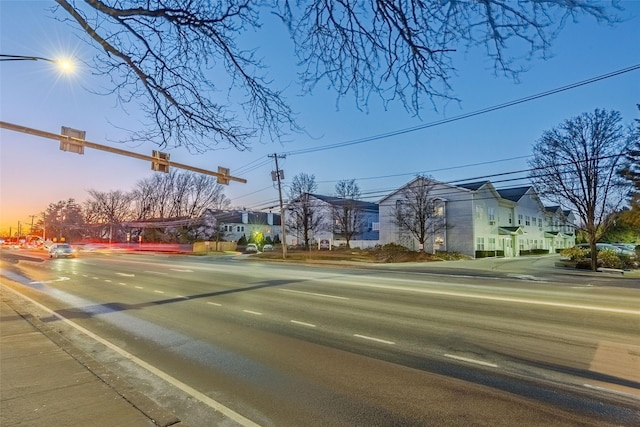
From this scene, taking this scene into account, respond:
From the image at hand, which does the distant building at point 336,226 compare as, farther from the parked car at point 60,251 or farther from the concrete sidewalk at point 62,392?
the concrete sidewalk at point 62,392

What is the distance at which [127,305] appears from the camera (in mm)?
11398

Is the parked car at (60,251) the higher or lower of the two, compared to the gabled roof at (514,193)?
lower

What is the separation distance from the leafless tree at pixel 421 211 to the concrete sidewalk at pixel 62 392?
3860 cm

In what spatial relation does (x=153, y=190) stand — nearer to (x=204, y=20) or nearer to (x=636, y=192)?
(x=636, y=192)

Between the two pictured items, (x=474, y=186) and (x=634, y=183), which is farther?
(x=474, y=186)

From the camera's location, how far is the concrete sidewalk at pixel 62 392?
368cm

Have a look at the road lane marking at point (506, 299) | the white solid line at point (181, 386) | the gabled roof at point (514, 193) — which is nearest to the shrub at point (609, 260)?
the road lane marking at point (506, 299)

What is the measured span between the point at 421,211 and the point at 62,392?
4024 centimetres

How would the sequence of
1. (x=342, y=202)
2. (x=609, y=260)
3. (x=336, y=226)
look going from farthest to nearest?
1. (x=336, y=226)
2. (x=342, y=202)
3. (x=609, y=260)

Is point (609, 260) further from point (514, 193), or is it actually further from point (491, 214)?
point (514, 193)

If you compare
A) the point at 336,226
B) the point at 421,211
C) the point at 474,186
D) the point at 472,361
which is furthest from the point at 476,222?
the point at 472,361

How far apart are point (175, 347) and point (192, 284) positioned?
32.2 ft

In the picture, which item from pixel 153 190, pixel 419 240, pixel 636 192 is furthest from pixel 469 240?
pixel 153 190

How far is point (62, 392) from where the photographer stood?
430 centimetres
